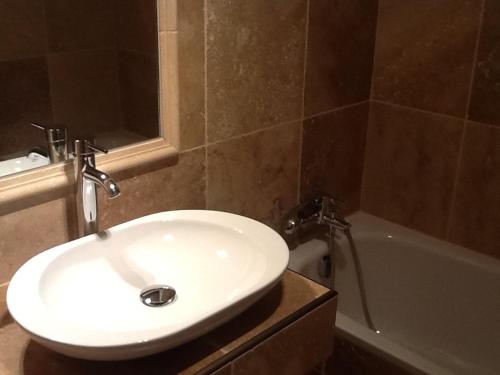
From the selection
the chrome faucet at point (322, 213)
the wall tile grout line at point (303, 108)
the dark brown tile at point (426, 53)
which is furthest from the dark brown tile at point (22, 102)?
the dark brown tile at point (426, 53)

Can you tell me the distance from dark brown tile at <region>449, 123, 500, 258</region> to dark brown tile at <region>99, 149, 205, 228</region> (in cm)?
88

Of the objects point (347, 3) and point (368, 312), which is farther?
A: point (368, 312)

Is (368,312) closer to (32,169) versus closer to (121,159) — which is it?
(121,159)

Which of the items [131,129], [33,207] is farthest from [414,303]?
[33,207]

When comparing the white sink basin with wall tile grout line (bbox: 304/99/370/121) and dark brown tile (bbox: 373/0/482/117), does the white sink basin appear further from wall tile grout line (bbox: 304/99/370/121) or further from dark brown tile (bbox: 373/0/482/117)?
dark brown tile (bbox: 373/0/482/117)

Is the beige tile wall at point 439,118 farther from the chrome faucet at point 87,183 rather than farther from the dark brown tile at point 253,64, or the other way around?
the chrome faucet at point 87,183

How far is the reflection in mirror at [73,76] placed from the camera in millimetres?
1221

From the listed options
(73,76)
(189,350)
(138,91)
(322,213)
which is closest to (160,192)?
(138,91)

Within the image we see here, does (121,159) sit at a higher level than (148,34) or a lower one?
lower

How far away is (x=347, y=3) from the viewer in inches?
73.5

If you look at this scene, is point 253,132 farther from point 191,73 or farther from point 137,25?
point 137,25

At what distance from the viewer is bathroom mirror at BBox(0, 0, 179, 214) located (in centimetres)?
122

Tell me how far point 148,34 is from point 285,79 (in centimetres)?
49

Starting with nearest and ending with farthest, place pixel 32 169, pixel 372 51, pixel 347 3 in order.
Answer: pixel 32 169, pixel 347 3, pixel 372 51
